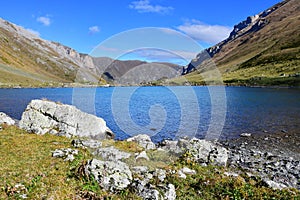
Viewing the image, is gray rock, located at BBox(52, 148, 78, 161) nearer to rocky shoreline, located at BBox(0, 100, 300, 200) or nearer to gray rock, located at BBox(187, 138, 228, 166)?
rocky shoreline, located at BBox(0, 100, 300, 200)

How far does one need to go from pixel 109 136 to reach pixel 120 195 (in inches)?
782

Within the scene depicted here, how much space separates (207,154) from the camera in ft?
73.7

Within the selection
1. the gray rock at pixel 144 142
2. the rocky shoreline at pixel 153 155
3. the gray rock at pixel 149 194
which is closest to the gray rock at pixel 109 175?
the rocky shoreline at pixel 153 155

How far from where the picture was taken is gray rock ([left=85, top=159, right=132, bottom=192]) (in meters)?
15.0

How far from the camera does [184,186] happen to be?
16266 mm

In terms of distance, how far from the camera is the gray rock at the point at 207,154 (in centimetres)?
2195

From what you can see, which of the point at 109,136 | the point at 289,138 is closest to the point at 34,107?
the point at 109,136

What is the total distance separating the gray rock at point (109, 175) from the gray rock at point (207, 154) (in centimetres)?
819

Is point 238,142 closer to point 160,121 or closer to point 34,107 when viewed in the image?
point 160,121

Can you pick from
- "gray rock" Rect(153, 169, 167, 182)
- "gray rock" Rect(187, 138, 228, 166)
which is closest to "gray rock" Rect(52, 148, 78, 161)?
"gray rock" Rect(153, 169, 167, 182)

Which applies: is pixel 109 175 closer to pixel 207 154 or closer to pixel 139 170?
pixel 139 170

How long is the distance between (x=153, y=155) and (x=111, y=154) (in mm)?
3930

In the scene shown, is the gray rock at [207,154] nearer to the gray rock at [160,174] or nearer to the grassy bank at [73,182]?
the grassy bank at [73,182]

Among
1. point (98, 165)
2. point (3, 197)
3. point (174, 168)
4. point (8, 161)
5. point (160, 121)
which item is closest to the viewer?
point (3, 197)
